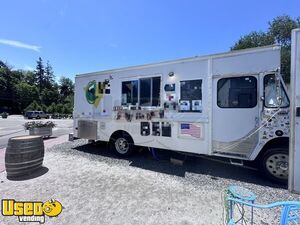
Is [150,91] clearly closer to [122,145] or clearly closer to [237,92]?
[122,145]

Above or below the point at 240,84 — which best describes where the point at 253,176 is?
below

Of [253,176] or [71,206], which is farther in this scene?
[253,176]

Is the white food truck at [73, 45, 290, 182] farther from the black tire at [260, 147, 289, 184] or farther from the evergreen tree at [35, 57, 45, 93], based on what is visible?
the evergreen tree at [35, 57, 45, 93]

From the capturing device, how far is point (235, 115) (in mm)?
4801

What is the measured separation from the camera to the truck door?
4.64 meters

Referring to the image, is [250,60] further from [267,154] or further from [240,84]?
[267,154]

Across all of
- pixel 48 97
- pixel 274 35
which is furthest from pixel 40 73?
pixel 274 35

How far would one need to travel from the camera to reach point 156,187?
442 cm

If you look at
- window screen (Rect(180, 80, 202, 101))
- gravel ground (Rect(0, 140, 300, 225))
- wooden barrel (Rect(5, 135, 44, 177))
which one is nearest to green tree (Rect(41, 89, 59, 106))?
gravel ground (Rect(0, 140, 300, 225))

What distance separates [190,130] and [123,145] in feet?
8.32

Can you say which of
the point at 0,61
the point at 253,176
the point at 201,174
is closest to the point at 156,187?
the point at 201,174

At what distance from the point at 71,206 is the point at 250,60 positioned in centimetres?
485

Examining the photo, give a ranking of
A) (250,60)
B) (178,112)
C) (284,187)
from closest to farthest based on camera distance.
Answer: (284,187) → (250,60) → (178,112)

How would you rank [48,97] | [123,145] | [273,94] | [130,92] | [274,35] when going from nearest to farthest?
[273,94]
[130,92]
[123,145]
[274,35]
[48,97]
